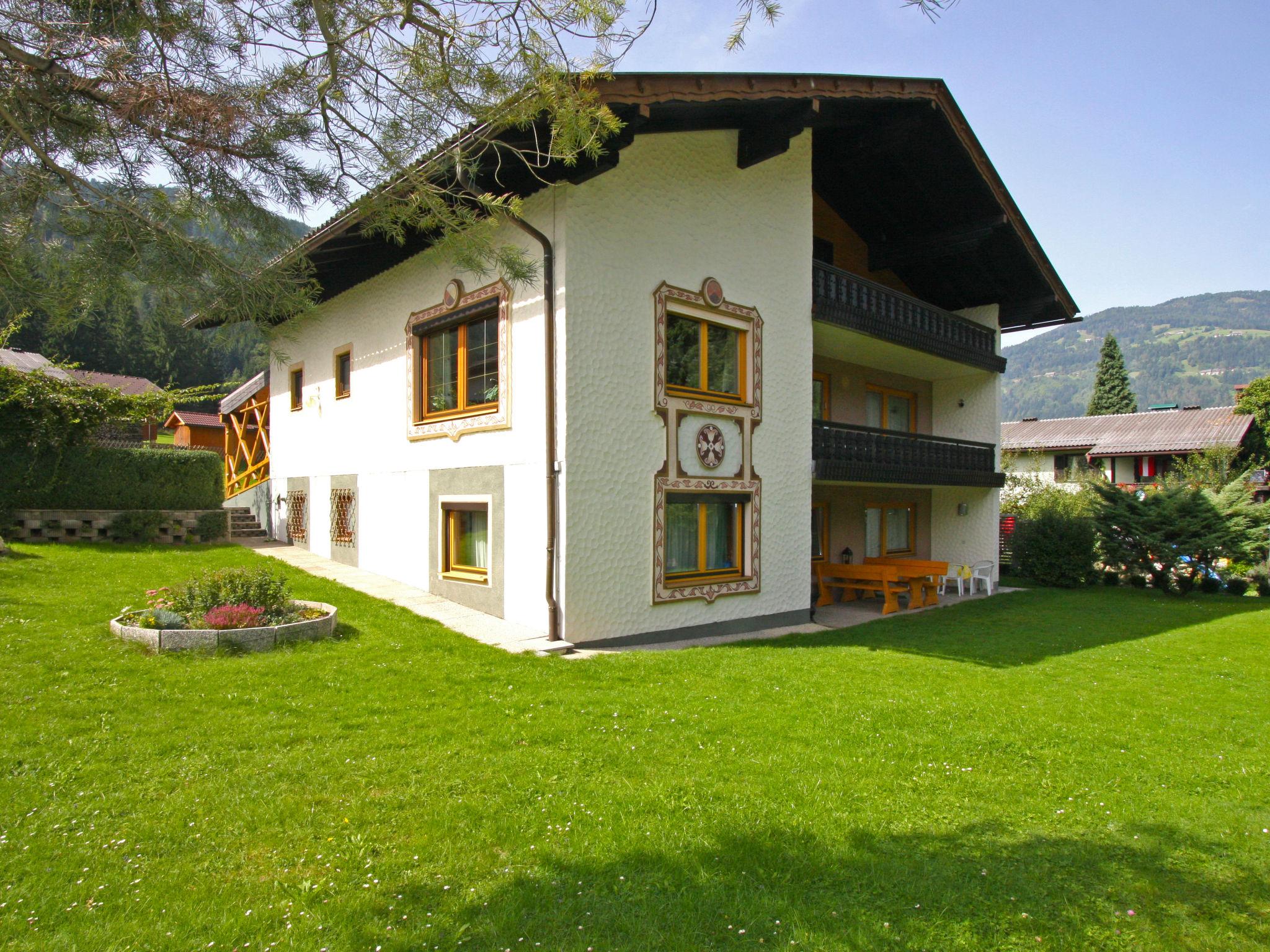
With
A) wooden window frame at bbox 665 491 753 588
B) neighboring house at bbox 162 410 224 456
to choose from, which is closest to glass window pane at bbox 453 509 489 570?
wooden window frame at bbox 665 491 753 588

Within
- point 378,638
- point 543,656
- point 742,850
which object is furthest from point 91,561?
point 742,850

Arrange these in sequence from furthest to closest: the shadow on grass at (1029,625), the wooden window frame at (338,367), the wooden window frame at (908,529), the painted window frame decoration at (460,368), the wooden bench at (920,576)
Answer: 1. the wooden window frame at (908,529)
2. the wooden bench at (920,576)
3. the wooden window frame at (338,367)
4. the shadow on grass at (1029,625)
5. the painted window frame decoration at (460,368)

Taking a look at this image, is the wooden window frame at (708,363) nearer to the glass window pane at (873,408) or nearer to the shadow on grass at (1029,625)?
the shadow on grass at (1029,625)

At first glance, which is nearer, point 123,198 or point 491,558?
point 123,198

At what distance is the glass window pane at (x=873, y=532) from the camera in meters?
17.2

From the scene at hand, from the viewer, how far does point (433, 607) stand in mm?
10531

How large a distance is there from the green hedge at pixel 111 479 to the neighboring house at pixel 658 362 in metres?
1.78

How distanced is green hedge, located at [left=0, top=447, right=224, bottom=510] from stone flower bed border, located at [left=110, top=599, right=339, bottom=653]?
7.79m

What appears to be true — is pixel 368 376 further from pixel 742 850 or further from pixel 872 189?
pixel 742 850

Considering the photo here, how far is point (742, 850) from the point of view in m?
4.04

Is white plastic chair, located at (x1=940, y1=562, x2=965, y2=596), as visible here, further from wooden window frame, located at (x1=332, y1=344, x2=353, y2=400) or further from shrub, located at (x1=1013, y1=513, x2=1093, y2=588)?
wooden window frame, located at (x1=332, y1=344, x2=353, y2=400)

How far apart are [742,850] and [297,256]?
4.04m

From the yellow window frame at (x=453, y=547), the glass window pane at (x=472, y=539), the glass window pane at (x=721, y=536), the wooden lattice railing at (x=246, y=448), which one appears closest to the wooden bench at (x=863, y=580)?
the glass window pane at (x=721, y=536)

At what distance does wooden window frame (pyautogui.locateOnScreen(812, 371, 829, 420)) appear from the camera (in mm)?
15875
